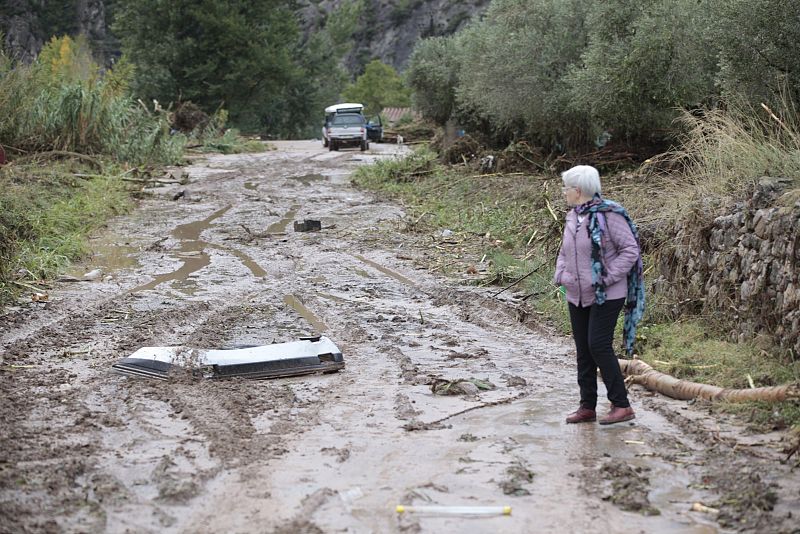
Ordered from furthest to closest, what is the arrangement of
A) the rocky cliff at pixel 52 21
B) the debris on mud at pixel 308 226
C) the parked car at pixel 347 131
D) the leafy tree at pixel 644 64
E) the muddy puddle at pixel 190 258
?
the rocky cliff at pixel 52 21 → the parked car at pixel 347 131 → the debris on mud at pixel 308 226 → the leafy tree at pixel 644 64 → the muddy puddle at pixel 190 258

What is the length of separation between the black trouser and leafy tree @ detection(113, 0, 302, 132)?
161ft

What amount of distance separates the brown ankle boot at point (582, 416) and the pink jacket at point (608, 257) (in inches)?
27.1

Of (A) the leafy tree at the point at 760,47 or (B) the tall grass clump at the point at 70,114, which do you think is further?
(B) the tall grass clump at the point at 70,114

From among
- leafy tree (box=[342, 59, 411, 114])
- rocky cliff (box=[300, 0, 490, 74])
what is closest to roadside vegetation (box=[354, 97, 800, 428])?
leafy tree (box=[342, 59, 411, 114])

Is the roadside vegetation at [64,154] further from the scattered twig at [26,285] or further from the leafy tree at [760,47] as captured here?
the leafy tree at [760,47]

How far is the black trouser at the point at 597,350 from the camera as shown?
6.23 meters

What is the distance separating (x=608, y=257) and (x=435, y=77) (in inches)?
1142

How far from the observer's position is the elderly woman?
244 inches

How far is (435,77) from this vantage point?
34.5 m

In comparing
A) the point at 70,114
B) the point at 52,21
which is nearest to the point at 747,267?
the point at 70,114

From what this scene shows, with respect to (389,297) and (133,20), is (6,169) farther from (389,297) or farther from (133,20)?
(133,20)

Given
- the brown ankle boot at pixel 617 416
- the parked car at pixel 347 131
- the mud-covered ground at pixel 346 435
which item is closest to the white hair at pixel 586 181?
the brown ankle boot at pixel 617 416

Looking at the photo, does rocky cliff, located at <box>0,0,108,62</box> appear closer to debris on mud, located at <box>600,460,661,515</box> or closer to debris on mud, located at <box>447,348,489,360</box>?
debris on mud, located at <box>447,348,489,360</box>

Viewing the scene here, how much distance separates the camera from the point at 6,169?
64.0 ft
